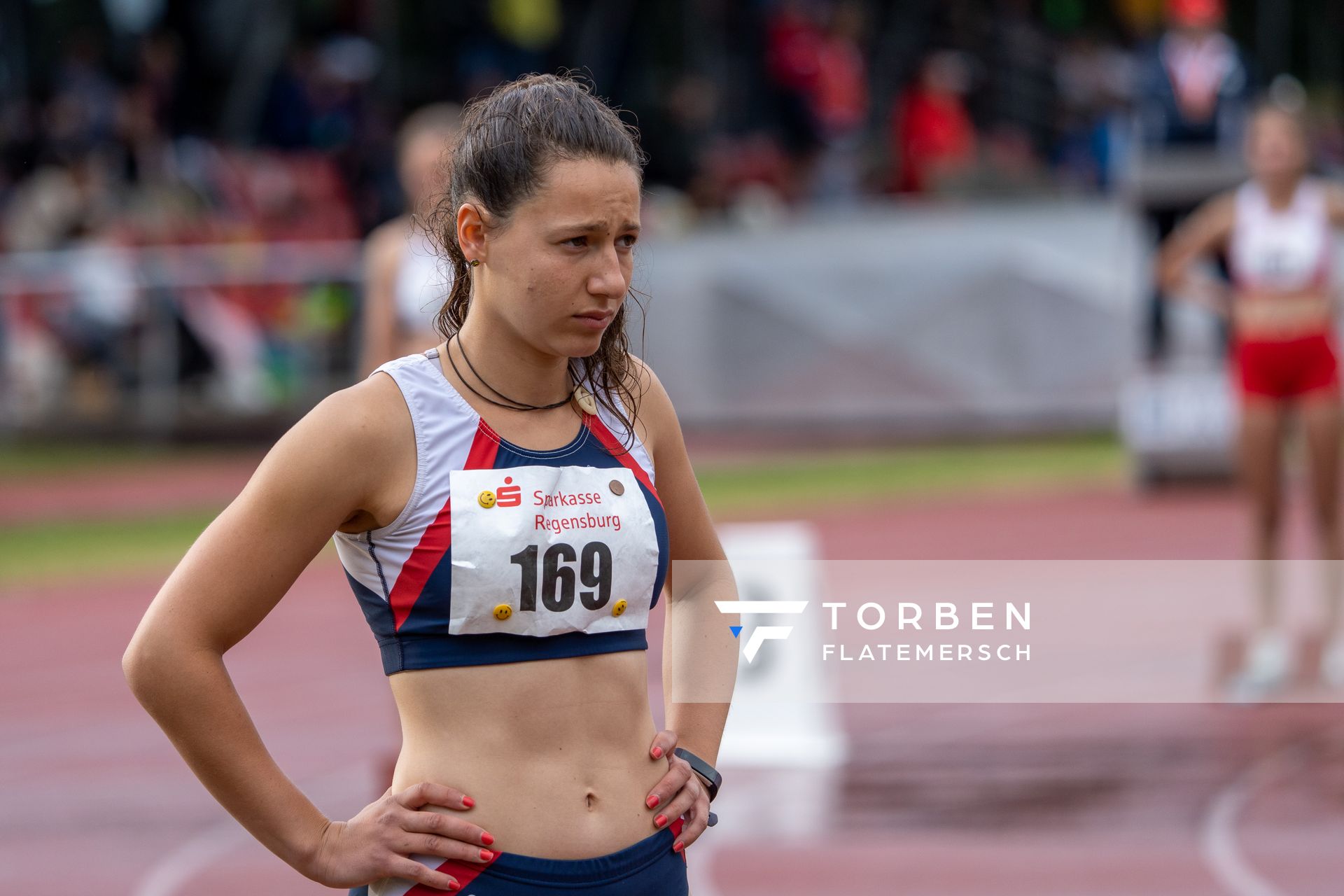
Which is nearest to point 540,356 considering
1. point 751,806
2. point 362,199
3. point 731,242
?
point 751,806

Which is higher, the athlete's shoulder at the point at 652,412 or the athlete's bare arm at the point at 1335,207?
the athlete's bare arm at the point at 1335,207

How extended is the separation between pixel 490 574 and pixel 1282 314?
21.0 ft

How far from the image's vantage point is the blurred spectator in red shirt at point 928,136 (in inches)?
786

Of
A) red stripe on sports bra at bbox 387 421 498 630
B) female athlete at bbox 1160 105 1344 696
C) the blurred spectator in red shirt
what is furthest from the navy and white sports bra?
the blurred spectator in red shirt

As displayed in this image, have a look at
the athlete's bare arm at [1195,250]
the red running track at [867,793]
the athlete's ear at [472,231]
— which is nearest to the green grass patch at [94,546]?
the red running track at [867,793]

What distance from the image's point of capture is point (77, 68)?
18859mm

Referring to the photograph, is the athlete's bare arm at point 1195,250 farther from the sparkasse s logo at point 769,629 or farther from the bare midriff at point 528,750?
the bare midriff at point 528,750

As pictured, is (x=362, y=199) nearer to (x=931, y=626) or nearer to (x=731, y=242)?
(x=731, y=242)

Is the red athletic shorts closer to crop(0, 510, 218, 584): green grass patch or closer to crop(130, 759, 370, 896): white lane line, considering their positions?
crop(130, 759, 370, 896): white lane line

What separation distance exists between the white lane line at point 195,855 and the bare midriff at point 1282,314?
4.34 m

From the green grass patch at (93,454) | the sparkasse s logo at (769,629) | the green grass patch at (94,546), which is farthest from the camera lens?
the green grass patch at (93,454)

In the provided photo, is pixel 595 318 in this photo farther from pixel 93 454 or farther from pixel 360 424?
pixel 93 454

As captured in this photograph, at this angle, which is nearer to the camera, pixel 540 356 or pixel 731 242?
pixel 540 356

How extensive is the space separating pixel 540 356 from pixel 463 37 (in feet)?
64.6
